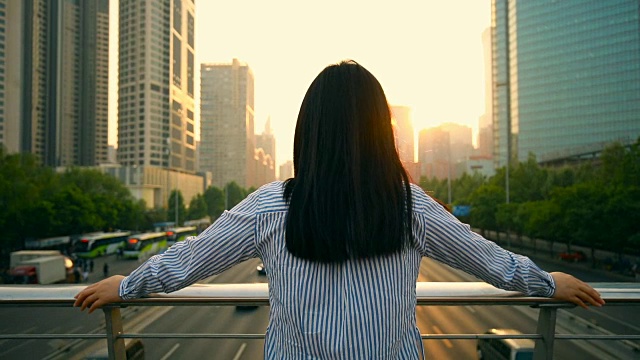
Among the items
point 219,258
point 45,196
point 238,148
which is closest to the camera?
point 219,258

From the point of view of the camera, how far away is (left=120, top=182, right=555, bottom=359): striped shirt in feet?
3.06

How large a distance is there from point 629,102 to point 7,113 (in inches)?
2363

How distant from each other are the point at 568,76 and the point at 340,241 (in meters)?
60.7

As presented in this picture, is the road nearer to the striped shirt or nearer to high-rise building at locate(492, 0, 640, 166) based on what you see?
the striped shirt

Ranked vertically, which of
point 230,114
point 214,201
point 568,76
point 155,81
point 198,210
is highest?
point 155,81

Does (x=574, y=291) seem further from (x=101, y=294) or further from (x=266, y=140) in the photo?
(x=266, y=140)

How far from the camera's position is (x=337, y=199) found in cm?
94

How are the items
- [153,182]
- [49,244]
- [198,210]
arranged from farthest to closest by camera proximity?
[153,182], [198,210], [49,244]

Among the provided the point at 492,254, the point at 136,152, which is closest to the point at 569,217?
the point at 492,254

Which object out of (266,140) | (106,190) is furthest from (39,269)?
(266,140)

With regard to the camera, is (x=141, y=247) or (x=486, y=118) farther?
(x=486, y=118)

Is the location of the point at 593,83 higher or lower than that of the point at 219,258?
higher

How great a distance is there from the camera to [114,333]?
1.57m

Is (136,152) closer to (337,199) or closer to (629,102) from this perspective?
(629,102)
